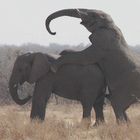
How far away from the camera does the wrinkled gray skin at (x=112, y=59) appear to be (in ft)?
47.2

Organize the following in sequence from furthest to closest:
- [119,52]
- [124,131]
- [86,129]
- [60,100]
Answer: [60,100] → [119,52] → [86,129] → [124,131]

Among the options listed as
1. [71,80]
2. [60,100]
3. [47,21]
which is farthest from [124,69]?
[60,100]

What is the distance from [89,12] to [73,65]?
1458 millimetres

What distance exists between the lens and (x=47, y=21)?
598 inches

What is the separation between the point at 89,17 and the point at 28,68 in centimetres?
206

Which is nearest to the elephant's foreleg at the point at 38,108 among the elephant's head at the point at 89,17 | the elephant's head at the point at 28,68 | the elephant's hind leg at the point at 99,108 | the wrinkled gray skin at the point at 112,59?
the elephant's head at the point at 28,68

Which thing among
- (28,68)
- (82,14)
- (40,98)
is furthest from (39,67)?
(82,14)

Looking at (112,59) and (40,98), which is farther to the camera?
(40,98)

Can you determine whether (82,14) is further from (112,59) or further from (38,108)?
(38,108)

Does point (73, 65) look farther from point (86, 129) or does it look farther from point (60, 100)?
point (60, 100)

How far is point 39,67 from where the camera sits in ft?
48.4

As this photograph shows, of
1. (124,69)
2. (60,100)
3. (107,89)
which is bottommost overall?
(60,100)

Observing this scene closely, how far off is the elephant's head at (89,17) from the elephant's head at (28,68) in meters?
0.79

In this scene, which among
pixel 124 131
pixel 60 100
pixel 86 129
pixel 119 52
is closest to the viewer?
pixel 124 131
